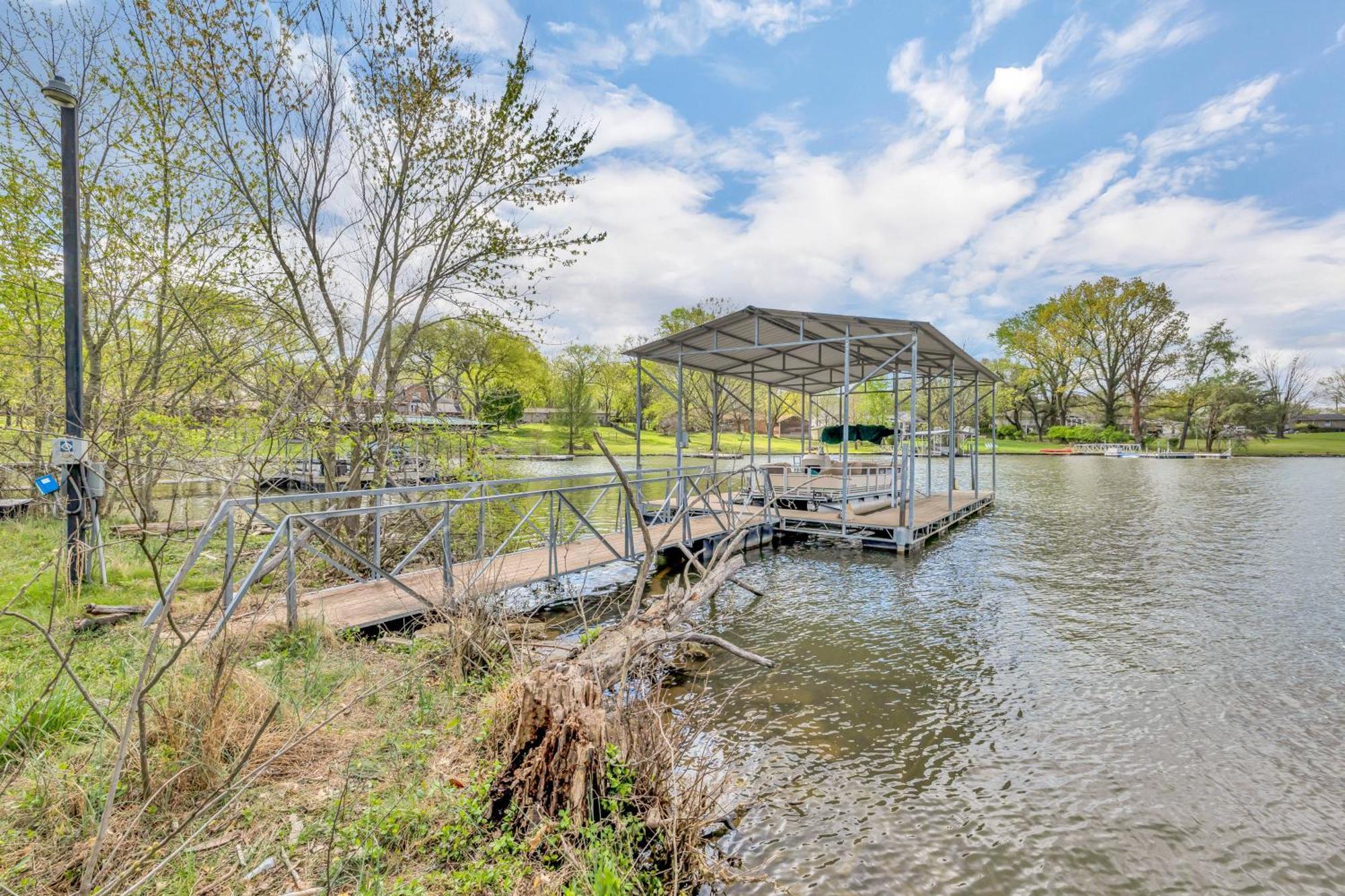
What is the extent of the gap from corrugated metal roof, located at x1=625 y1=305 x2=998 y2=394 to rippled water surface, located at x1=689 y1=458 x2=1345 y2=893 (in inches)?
157

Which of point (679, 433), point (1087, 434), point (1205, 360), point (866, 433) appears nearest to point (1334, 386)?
point (1205, 360)

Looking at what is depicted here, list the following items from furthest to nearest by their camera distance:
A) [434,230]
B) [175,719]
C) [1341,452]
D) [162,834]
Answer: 1. [1341,452]
2. [434,230]
3. [175,719]
4. [162,834]

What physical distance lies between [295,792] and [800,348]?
37.0ft

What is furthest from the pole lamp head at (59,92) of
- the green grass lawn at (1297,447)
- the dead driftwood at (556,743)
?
the green grass lawn at (1297,447)

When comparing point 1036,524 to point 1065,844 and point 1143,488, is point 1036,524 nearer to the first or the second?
point 1143,488

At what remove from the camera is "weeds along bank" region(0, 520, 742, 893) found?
2.19m

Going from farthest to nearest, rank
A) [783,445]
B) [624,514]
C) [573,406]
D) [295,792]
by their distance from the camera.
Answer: [783,445]
[573,406]
[624,514]
[295,792]

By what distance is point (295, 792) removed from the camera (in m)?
2.80

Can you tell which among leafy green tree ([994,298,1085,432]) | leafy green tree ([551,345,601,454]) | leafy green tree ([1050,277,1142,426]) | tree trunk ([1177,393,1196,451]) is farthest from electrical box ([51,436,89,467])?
tree trunk ([1177,393,1196,451])

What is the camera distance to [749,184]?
87.6ft

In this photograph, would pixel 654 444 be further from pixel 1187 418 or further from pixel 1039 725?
pixel 1039 725

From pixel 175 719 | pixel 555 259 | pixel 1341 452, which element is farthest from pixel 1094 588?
pixel 1341 452

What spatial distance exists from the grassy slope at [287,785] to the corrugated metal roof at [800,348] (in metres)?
7.15

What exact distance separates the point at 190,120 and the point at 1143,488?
2637cm
